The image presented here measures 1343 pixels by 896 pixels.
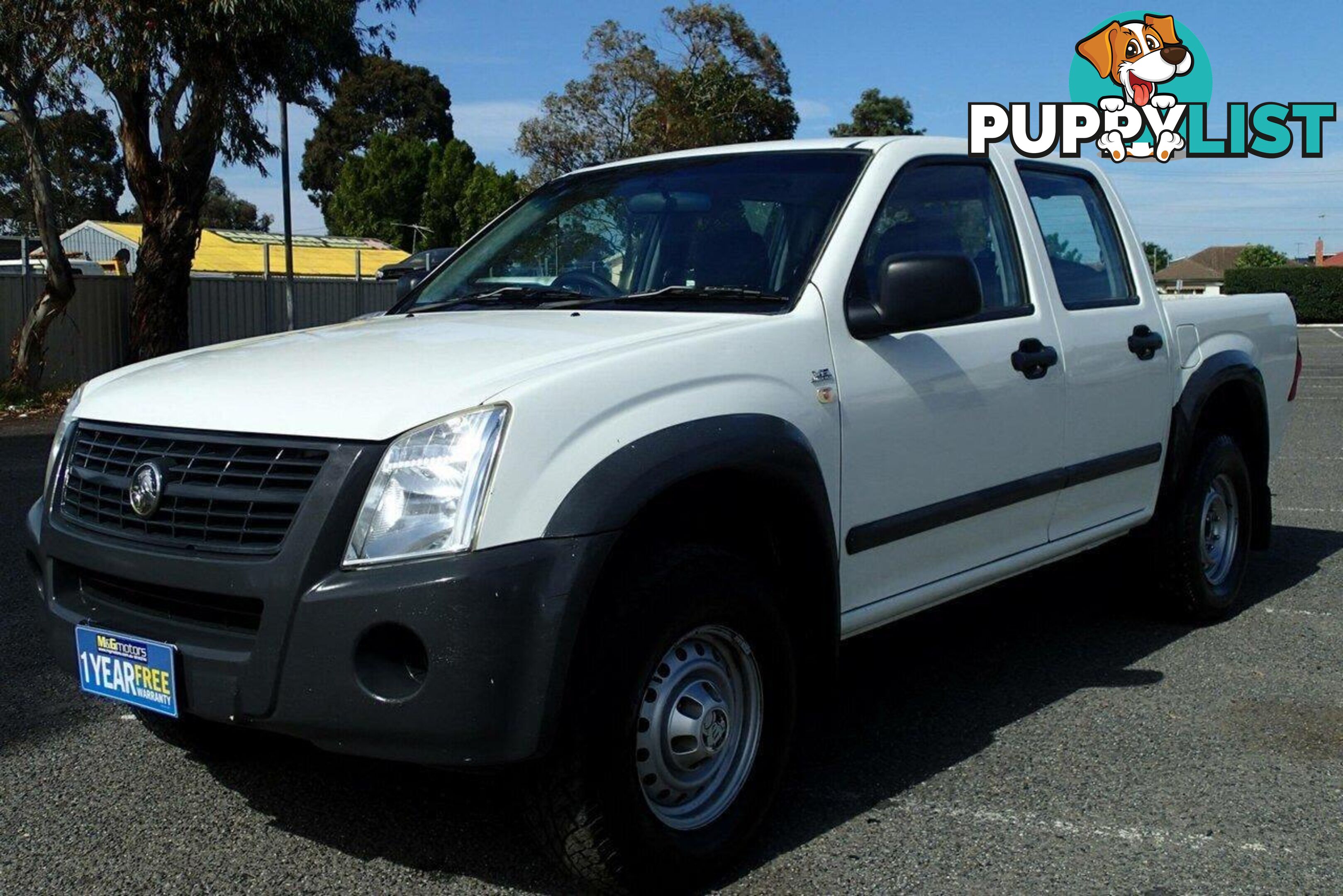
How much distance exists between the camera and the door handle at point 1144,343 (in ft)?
16.3

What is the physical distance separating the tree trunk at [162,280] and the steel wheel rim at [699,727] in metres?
15.7

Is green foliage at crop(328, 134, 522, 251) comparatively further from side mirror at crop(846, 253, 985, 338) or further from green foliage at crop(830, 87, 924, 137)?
side mirror at crop(846, 253, 985, 338)

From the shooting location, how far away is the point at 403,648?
9.25ft

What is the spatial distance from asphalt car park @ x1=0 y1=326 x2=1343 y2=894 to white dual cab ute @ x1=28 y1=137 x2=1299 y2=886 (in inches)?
12.6

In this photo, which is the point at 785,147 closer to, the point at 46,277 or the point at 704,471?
the point at 704,471

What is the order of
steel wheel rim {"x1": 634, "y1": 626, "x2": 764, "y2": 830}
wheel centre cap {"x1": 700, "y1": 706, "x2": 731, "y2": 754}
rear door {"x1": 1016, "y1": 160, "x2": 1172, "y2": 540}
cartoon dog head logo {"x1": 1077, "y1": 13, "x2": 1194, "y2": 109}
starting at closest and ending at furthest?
steel wheel rim {"x1": 634, "y1": 626, "x2": 764, "y2": 830}, wheel centre cap {"x1": 700, "y1": 706, "x2": 731, "y2": 754}, rear door {"x1": 1016, "y1": 160, "x2": 1172, "y2": 540}, cartoon dog head logo {"x1": 1077, "y1": 13, "x2": 1194, "y2": 109}

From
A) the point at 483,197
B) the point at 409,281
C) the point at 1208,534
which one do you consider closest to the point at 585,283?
the point at 409,281

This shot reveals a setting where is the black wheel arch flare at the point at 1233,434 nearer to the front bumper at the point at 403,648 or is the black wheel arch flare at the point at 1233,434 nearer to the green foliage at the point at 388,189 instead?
the front bumper at the point at 403,648

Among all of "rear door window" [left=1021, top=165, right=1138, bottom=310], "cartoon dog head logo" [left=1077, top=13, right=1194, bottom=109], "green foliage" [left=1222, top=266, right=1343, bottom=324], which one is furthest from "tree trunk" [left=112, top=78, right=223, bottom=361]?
"green foliage" [left=1222, top=266, right=1343, bottom=324]

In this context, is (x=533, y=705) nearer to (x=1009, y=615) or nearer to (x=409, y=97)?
(x=1009, y=615)

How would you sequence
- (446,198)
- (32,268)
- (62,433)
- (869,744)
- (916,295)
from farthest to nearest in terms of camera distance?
1. (446,198)
2. (32,268)
3. (869,744)
4. (916,295)
5. (62,433)

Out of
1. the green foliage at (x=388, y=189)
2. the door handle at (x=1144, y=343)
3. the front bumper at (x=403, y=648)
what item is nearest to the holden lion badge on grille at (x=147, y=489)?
the front bumper at (x=403, y=648)

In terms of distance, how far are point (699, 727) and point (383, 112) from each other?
77.4 metres

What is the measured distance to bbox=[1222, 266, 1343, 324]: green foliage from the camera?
56.1 m
